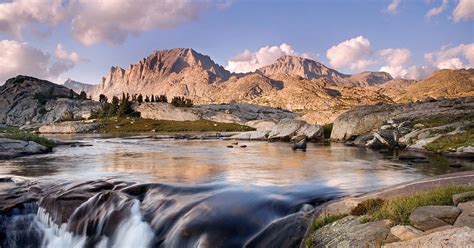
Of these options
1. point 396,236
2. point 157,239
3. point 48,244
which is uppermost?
point 396,236

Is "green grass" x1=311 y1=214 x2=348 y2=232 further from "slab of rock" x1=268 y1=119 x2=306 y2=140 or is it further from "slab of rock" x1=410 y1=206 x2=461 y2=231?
"slab of rock" x1=268 y1=119 x2=306 y2=140

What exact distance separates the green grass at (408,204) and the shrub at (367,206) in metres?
0.39

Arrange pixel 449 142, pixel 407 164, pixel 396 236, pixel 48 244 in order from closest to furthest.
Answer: pixel 396 236
pixel 48 244
pixel 407 164
pixel 449 142

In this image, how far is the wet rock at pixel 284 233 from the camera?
43.4ft

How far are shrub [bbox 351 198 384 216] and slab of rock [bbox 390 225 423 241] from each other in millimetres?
2574

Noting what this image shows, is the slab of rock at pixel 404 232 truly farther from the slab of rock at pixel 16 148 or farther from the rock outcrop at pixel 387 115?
the rock outcrop at pixel 387 115

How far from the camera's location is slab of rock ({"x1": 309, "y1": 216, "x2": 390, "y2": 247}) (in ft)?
33.4

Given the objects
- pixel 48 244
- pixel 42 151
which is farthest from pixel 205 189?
pixel 42 151

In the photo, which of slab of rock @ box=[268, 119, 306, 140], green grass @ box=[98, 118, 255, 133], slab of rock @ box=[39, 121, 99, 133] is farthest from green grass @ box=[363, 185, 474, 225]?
slab of rock @ box=[39, 121, 99, 133]

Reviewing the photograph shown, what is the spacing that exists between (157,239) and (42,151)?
40.0m

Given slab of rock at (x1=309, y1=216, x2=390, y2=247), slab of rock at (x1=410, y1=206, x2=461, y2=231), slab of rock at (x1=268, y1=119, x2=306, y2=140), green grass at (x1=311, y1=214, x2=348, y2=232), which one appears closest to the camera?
slab of rock at (x1=410, y1=206, x2=461, y2=231)

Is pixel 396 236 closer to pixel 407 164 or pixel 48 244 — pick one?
pixel 48 244

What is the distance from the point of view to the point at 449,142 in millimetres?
39312

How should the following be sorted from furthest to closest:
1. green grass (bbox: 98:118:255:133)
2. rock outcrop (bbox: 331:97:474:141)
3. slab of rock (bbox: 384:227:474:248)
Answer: green grass (bbox: 98:118:255:133)
rock outcrop (bbox: 331:97:474:141)
slab of rock (bbox: 384:227:474:248)
